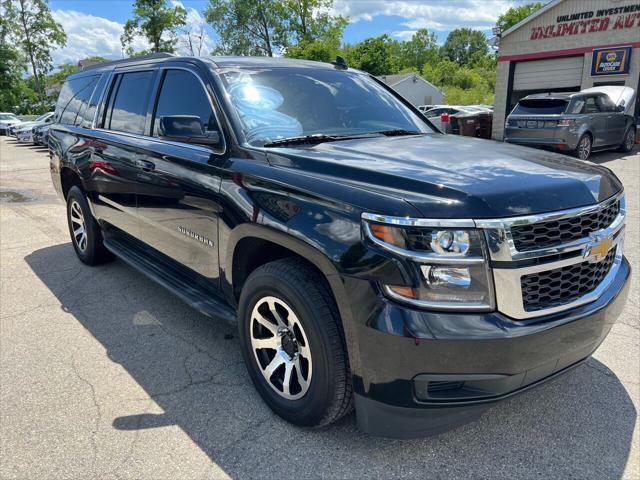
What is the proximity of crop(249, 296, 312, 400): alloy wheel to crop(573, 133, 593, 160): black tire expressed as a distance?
12056 mm

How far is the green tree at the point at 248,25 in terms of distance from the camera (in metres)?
56.0

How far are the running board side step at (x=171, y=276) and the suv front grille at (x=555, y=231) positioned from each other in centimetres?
173

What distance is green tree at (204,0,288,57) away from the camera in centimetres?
5597

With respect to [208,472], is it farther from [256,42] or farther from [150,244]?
[256,42]

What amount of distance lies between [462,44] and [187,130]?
137 metres

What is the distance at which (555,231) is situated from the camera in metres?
2.15

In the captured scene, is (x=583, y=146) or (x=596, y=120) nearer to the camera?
(x=583, y=146)

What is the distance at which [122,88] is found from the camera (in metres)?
4.43

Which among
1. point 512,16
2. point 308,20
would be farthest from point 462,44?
point 308,20

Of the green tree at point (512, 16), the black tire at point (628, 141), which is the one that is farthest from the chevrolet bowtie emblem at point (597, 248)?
the green tree at point (512, 16)

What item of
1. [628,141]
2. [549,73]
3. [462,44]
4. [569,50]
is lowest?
[628,141]

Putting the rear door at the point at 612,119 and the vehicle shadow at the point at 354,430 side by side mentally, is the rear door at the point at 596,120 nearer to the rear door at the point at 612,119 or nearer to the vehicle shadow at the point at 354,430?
the rear door at the point at 612,119

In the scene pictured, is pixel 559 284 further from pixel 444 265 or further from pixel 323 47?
pixel 323 47

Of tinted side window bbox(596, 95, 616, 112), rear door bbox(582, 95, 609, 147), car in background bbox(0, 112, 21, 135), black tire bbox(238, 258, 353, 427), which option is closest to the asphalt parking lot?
black tire bbox(238, 258, 353, 427)
